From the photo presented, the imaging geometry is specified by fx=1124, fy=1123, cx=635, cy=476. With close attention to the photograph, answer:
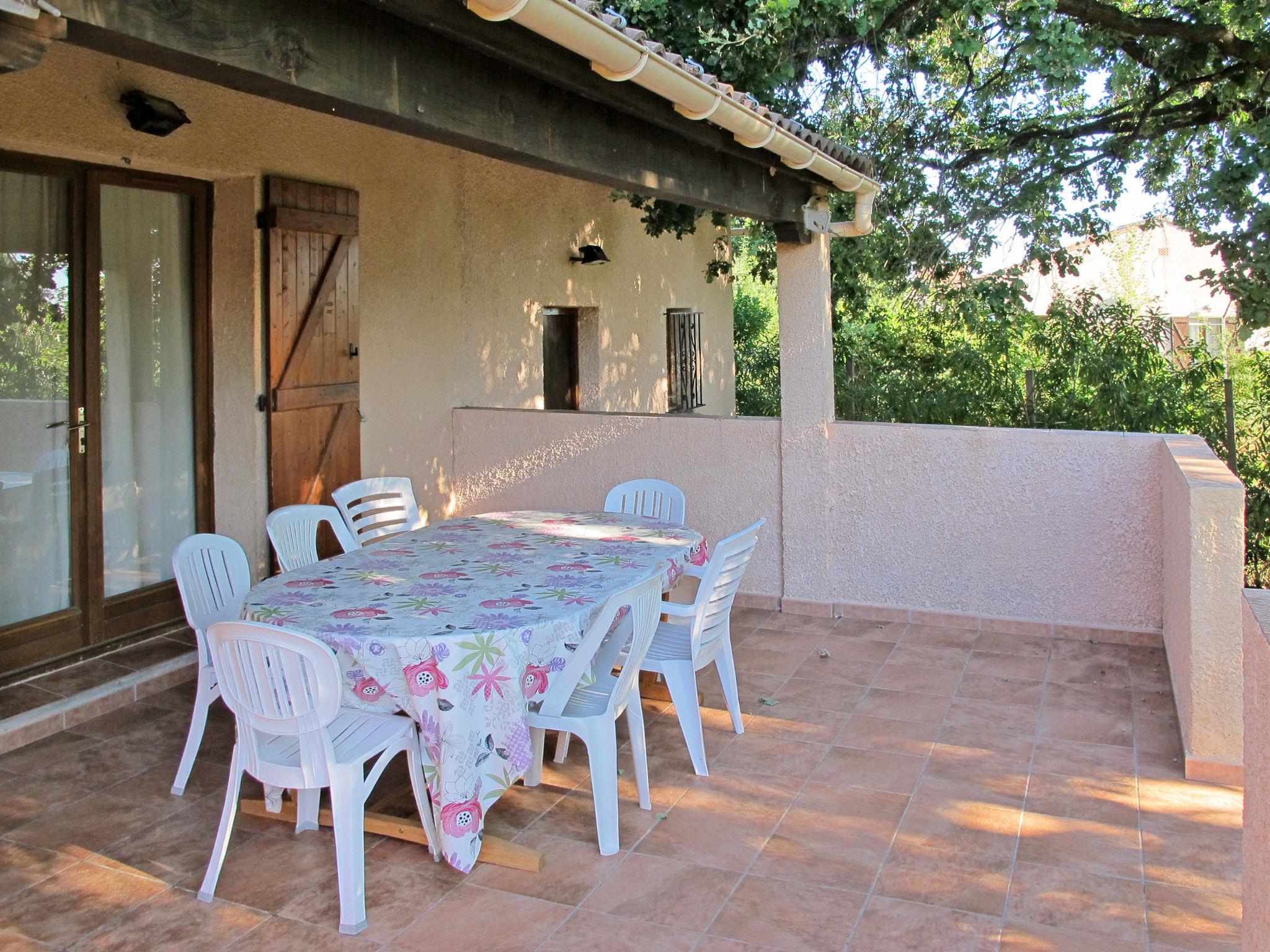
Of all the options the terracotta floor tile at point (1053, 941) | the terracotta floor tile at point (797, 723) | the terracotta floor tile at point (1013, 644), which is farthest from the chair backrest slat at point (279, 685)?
the terracotta floor tile at point (1013, 644)

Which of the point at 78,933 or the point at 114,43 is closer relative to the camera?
the point at 114,43

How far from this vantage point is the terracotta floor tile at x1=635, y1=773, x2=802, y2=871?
3.48 meters

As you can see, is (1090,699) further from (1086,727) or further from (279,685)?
(279,685)

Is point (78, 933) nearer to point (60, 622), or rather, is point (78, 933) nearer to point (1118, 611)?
point (60, 622)

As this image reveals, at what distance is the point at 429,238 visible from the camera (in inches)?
279

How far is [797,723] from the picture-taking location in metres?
4.61

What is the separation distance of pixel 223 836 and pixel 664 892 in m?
1.28

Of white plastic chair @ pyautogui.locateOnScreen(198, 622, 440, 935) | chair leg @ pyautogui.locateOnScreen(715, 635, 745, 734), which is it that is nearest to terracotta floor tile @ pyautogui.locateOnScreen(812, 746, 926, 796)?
chair leg @ pyautogui.locateOnScreen(715, 635, 745, 734)

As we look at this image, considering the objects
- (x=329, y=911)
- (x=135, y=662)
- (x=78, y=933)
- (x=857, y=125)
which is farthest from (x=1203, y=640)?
(x=857, y=125)

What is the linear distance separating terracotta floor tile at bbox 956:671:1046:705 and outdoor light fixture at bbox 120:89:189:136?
14.0 ft

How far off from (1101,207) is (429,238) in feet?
19.1

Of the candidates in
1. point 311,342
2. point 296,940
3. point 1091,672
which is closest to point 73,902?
point 296,940

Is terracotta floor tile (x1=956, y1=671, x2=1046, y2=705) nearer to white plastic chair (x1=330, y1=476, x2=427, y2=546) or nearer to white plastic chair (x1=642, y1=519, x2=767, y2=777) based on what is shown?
white plastic chair (x1=642, y1=519, x2=767, y2=777)

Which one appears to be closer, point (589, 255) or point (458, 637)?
point (458, 637)
